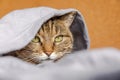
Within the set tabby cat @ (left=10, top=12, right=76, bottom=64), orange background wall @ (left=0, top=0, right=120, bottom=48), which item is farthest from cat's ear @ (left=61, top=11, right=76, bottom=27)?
orange background wall @ (left=0, top=0, right=120, bottom=48)

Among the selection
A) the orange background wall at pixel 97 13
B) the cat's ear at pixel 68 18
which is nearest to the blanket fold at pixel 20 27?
the cat's ear at pixel 68 18

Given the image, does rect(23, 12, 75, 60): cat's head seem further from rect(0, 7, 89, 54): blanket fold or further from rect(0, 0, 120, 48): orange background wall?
rect(0, 0, 120, 48): orange background wall

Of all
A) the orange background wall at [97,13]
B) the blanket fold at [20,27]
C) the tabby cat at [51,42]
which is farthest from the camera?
the orange background wall at [97,13]

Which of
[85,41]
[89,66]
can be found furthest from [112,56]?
[85,41]

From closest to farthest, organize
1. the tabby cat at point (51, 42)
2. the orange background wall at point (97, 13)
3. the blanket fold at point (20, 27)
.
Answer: the blanket fold at point (20, 27)
the tabby cat at point (51, 42)
the orange background wall at point (97, 13)

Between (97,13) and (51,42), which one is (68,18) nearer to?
(51,42)

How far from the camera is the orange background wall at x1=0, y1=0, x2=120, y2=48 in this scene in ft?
4.73

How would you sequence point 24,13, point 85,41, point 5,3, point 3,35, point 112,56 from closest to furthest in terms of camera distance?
point 112,56 < point 3,35 < point 24,13 < point 85,41 < point 5,3

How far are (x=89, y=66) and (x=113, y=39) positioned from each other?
122cm

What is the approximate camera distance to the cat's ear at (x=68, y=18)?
A: 1.02m

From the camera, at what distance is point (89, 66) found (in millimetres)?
292

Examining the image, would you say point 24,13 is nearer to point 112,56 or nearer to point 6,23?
point 6,23

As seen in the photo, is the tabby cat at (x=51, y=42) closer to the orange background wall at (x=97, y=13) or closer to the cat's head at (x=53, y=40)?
the cat's head at (x=53, y=40)

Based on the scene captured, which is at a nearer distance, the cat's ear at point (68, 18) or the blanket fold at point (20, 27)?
the blanket fold at point (20, 27)
